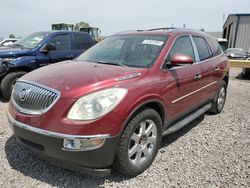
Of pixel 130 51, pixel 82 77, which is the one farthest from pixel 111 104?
pixel 130 51

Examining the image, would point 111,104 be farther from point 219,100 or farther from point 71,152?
point 219,100

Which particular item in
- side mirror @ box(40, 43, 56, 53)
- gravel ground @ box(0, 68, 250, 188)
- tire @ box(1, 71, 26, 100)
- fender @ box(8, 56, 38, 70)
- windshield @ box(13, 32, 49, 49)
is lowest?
gravel ground @ box(0, 68, 250, 188)

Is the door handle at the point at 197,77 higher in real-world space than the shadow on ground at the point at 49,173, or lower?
higher

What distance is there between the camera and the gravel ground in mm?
2768

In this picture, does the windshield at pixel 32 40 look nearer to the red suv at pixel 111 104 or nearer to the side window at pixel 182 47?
the red suv at pixel 111 104

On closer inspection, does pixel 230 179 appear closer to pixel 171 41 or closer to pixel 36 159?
pixel 171 41

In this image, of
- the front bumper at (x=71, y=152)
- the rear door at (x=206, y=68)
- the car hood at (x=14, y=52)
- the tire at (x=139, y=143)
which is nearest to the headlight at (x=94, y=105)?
the front bumper at (x=71, y=152)

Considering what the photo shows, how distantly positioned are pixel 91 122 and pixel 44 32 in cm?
545

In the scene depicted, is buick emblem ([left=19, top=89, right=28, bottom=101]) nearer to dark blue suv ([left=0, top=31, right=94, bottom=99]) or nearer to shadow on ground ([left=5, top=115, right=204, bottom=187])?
shadow on ground ([left=5, top=115, right=204, bottom=187])

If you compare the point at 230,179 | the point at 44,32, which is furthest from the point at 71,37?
the point at 230,179

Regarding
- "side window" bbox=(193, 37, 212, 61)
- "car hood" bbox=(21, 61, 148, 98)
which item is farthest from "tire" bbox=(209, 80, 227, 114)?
"car hood" bbox=(21, 61, 148, 98)

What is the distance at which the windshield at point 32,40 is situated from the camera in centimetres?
656

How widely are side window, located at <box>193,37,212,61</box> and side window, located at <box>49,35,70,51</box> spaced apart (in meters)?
4.02

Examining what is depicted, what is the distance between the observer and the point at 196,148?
364 cm
